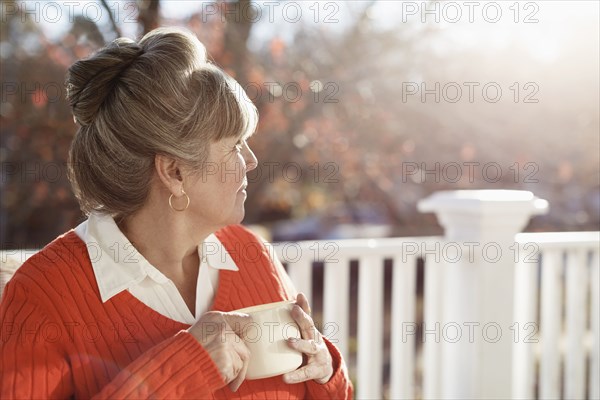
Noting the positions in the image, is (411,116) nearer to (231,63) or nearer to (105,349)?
(231,63)

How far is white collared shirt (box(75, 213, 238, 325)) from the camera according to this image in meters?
1.22

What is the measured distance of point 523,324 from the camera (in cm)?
233

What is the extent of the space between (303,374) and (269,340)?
155mm

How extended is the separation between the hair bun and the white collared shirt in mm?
231

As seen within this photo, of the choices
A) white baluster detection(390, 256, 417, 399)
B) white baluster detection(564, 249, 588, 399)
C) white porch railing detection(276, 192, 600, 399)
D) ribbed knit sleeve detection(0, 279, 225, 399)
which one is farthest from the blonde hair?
white baluster detection(564, 249, 588, 399)

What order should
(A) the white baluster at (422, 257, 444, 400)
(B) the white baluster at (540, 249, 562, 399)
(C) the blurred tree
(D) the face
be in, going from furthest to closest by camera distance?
(C) the blurred tree
(B) the white baluster at (540, 249, 562, 399)
(A) the white baluster at (422, 257, 444, 400)
(D) the face

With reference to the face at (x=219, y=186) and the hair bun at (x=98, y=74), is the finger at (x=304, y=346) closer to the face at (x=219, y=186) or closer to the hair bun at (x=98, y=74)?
the face at (x=219, y=186)

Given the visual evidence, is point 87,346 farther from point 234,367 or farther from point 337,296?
point 337,296

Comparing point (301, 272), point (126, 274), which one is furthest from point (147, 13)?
point (126, 274)

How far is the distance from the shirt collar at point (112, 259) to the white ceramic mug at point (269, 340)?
241mm

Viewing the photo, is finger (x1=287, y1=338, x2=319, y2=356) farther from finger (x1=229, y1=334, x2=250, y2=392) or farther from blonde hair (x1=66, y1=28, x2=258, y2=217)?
blonde hair (x1=66, y1=28, x2=258, y2=217)

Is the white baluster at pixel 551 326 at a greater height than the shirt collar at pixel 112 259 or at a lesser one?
lesser

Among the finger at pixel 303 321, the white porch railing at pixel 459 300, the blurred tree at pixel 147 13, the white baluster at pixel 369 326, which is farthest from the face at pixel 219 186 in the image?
the blurred tree at pixel 147 13

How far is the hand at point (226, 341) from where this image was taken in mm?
1113
